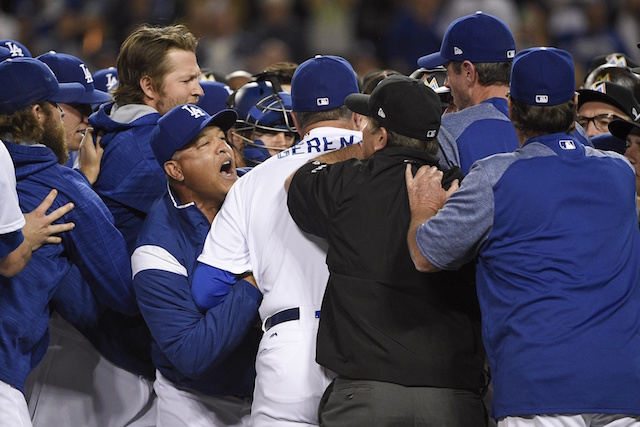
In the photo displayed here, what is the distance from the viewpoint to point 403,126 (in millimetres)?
3414

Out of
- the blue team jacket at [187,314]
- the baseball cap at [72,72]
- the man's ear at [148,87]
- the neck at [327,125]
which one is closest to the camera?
the blue team jacket at [187,314]

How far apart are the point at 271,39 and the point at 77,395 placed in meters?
6.75

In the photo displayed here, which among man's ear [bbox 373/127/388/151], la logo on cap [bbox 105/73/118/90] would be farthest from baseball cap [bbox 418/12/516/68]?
la logo on cap [bbox 105/73/118/90]

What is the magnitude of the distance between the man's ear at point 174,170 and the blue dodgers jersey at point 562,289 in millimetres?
1516

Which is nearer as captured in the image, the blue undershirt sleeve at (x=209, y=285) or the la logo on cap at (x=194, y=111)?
the blue undershirt sleeve at (x=209, y=285)

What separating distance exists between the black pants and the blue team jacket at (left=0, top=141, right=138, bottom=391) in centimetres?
130

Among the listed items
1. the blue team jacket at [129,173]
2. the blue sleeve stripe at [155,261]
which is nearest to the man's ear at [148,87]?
the blue team jacket at [129,173]

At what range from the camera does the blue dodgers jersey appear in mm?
3041

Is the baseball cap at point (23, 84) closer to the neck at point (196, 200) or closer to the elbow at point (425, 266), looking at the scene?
the neck at point (196, 200)

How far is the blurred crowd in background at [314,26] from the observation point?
1038 centimetres

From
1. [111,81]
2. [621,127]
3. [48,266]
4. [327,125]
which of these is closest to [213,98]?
[111,81]

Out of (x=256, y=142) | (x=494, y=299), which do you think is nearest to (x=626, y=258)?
(x=494, y=299)

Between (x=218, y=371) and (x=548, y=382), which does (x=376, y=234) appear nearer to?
(x=548, y=382)

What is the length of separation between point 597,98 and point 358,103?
7.80 feet
